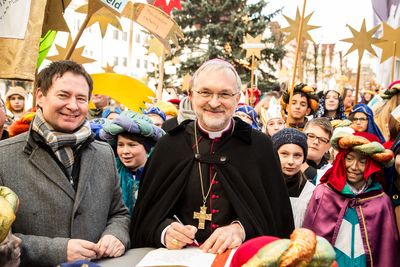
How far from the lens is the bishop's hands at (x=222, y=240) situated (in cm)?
272

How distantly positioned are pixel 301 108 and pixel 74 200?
497 cm

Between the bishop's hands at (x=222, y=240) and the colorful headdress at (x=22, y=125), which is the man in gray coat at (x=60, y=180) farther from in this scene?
the colorful headdress at (x=22, y=125)

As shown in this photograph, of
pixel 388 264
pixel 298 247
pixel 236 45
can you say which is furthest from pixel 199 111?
pixel 236 45

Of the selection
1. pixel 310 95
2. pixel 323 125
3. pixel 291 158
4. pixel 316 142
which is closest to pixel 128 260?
pixel 291 158

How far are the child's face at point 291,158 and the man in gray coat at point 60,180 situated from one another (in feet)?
6.04

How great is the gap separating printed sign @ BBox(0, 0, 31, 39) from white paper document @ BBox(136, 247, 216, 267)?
1.74m

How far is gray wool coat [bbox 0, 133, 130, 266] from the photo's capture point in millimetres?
2615

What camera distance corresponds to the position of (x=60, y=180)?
2.77m

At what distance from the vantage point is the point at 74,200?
9.21 ft

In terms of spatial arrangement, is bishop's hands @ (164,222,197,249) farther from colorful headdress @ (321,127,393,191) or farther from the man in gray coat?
colorful headdress @ (321,127,393,191)

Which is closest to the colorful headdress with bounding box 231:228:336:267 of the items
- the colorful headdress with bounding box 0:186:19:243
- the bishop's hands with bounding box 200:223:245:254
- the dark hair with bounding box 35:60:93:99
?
the colorful headdress with bounding box 0:186:19:243

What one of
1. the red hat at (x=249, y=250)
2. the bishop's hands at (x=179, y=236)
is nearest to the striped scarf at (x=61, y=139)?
the bishop's hands at (x=179, y=236)

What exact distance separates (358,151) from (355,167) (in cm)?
14

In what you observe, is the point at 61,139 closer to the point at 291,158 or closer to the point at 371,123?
the point at 291,158
